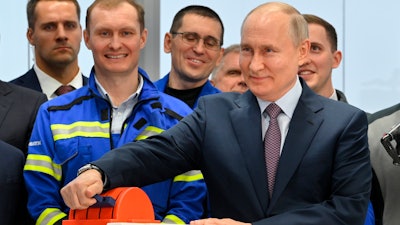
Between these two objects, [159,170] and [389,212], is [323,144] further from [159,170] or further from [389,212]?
[389,212]

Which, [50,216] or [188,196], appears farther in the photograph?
[188,196]

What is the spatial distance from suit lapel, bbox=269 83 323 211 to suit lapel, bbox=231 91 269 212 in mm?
43

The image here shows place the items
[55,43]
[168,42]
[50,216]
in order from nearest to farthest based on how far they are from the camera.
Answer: [50,216] < [55,43] < [168,42]

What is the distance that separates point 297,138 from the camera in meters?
2.40

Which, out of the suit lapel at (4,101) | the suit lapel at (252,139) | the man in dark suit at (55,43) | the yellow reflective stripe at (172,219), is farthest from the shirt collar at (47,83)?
the suit lapel at (252,139)

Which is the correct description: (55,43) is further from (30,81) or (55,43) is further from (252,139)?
(252,139)

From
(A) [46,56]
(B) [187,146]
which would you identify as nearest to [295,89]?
(B) [187,146]

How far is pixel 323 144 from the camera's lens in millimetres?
2375

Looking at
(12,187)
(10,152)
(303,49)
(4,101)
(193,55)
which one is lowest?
(12,187)

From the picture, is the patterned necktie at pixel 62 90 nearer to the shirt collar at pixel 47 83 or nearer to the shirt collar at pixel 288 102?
the shirt collar at pixel 47 83

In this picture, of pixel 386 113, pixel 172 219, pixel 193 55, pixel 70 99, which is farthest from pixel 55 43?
pixel 386 113

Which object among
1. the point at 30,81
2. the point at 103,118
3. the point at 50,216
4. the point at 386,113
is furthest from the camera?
the point at 30,81

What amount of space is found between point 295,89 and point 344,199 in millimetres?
407

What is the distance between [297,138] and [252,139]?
0.45ft
